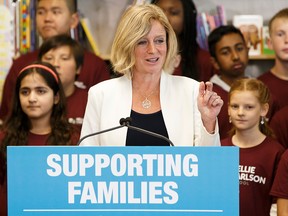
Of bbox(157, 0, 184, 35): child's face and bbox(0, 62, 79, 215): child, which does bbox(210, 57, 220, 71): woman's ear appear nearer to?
bbox(157, 0, 184, 35): child's face

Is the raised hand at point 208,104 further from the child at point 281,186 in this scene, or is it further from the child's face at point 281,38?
the child's face at point 281,38

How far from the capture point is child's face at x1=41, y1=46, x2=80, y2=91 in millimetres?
4188

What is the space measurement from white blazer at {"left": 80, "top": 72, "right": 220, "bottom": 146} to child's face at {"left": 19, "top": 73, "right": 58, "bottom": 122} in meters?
0.81

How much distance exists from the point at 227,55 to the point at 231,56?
31 millimetres

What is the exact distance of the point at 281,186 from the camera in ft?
10.6

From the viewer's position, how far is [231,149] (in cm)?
208

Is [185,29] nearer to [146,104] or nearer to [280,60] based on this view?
[280,60]

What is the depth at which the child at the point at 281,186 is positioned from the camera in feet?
10.5

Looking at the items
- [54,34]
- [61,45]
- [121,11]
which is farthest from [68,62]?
[121,11]

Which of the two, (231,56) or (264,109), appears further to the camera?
(231,56)

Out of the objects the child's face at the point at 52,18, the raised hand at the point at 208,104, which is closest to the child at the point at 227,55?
the child's face at the point at 52,18

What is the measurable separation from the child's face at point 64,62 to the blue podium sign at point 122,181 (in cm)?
208

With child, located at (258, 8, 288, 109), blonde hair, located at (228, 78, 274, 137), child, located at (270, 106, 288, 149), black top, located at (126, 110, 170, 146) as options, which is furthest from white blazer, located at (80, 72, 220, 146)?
child, located at (258, 8, 288, 109)

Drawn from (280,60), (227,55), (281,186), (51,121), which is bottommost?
A: (281,186)
